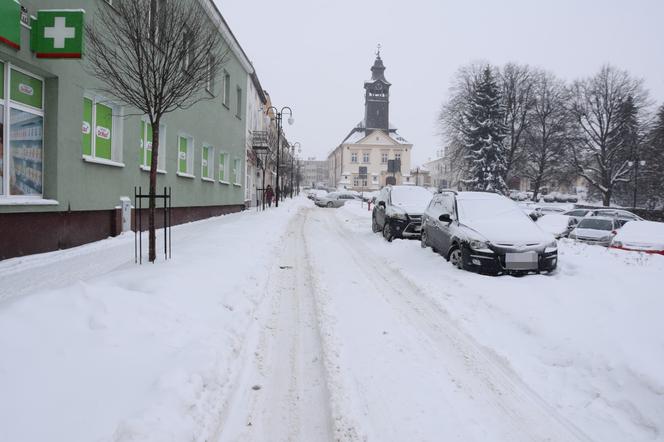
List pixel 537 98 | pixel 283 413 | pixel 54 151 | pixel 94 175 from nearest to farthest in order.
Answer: pixel 283 413
pixel 54 151
pixel 94 175
pixel 537 98

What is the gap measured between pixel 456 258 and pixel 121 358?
6.55 m

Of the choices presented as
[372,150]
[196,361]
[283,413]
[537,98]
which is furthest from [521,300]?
[372,150]

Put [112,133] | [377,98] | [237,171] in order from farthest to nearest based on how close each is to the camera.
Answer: [377,98] < [237,171] < [112,133]

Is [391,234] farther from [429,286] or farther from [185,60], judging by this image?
[185,60]

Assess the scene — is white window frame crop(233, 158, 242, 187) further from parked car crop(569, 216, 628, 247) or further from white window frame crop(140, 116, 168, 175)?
parked car crop(569, 216, 628, 247)

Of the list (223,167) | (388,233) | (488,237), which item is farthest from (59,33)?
(223,167)

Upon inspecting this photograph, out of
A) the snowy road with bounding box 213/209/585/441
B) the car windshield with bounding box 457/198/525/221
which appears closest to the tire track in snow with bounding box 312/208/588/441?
the snowy road with bounding box 213/209/585/441

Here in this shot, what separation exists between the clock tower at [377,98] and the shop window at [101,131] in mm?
77434

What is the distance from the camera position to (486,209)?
8945 mm

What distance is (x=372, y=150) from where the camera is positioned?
3450 inches

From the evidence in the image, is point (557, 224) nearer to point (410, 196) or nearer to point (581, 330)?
point (410, 196)

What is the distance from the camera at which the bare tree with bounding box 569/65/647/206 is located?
40469mm

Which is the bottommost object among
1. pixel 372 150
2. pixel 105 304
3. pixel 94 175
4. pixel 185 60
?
pixel 105 304

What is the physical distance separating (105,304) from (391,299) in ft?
12.3
